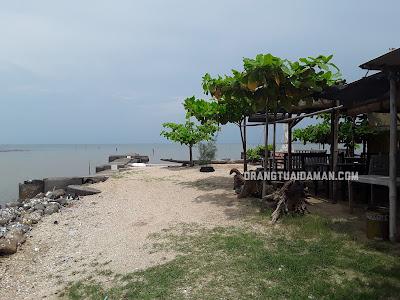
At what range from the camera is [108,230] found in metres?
7.67

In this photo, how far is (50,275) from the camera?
5691mm

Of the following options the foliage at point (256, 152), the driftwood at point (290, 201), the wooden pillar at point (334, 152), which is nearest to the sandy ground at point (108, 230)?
the driftwood at point (290, 201)

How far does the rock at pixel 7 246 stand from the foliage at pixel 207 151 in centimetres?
1326

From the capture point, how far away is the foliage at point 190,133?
18.5m

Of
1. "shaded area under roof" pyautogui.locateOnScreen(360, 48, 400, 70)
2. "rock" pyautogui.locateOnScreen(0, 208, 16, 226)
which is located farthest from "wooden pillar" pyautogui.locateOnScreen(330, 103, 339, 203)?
"rock" pyautogui.locateOnScreen(0, 208, 16, 226)

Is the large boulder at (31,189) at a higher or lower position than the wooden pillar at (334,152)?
lower

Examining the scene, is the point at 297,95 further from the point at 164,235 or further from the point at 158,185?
the point at 158,185

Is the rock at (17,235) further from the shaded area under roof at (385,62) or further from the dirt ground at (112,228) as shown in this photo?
the shaded area under roof at (385,62)

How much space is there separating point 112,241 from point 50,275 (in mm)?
1365

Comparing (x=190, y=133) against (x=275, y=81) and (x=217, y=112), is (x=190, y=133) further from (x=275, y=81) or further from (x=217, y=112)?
(x=275, y=81)

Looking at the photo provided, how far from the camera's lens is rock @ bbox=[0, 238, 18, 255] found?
22.2 ft

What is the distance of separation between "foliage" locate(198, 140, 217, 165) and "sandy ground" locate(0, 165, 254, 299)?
7.51 meters

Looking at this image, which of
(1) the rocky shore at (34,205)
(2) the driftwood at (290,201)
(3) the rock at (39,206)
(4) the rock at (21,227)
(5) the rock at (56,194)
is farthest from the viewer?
(5) the rock at (56,194)

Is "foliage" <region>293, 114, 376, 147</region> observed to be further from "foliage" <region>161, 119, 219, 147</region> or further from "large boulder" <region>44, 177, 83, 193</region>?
"large boulder" <region>44, 177, 83, 193</region>
